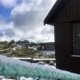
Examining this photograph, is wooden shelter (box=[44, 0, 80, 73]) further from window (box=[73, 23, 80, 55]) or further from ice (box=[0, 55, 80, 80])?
ice (box=[0, 55, 80, 80])

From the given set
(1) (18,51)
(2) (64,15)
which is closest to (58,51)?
(2) (64,15)

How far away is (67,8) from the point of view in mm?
14492

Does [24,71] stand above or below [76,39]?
below

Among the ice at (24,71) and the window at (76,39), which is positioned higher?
the window at (76,39)

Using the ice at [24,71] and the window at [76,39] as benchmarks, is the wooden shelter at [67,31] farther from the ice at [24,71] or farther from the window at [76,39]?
the ice at [24,71]

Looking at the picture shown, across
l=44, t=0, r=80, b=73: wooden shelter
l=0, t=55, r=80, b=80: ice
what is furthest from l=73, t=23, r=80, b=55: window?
l=0, t=55, r=80, b=80: ice

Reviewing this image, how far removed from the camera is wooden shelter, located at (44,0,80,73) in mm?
14031

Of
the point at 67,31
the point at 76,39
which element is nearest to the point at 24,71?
the point at 76,39

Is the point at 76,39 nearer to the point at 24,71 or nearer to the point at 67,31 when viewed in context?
the point at 67,31

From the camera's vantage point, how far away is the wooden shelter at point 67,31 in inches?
552

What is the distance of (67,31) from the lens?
567 inches

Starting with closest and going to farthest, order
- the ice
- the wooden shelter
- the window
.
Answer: the ice < the window < the wooden shelter

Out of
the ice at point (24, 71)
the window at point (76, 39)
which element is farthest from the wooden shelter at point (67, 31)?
the ice at point (24, 71)

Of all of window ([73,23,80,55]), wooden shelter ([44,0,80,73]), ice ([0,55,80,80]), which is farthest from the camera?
wooden shelter ([44,0,80,73])
